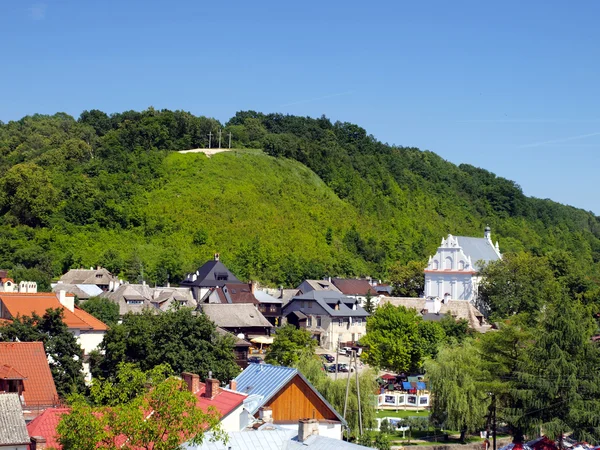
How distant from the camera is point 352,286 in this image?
102625 mm

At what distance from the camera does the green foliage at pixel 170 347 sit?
142 feet

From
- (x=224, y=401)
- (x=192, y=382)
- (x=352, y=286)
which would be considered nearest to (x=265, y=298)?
(x=352, y=286)

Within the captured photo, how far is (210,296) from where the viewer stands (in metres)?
84.6

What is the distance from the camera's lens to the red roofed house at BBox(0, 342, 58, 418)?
3425 centimetres

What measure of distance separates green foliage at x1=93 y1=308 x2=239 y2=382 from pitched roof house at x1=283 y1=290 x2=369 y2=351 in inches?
1373

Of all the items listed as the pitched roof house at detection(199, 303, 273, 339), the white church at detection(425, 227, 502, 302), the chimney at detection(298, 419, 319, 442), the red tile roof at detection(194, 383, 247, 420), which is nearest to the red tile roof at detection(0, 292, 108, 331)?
the pitched roof house at detection(199, 303, 273, 339)

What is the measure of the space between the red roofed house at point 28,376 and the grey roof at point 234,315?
34054 millimetres

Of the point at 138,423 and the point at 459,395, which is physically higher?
the point at 138,423

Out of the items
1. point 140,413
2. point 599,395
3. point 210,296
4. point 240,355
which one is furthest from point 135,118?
point 140,413

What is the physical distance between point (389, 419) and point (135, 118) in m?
102

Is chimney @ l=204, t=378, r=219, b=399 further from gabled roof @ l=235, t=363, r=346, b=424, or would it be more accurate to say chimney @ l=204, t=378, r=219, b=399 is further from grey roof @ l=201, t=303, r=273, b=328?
grey roof @ l=201, t=303, r=273, b=328

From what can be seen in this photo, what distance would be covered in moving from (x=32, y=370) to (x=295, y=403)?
38.3 ft

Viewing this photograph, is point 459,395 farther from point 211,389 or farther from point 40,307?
point 40,307

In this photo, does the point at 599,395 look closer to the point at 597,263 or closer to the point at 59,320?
the point at 59,320
